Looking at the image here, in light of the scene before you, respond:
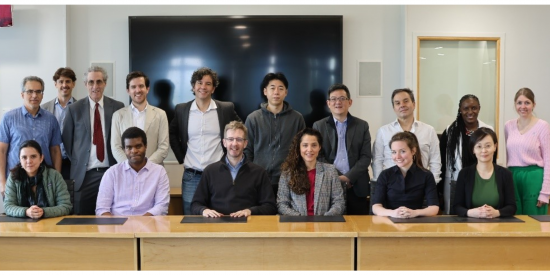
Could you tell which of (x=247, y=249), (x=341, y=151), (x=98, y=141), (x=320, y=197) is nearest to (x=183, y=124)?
(x=98, y=141)

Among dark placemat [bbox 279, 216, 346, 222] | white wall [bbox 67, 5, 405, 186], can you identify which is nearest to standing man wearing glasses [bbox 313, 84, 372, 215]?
dark placemat [bbox 279, 216, 346, 222]

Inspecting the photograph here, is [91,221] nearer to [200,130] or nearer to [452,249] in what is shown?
[200,130]

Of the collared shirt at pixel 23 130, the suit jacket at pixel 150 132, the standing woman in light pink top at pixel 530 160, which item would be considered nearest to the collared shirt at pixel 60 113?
the collared shirt at pixel 23 130

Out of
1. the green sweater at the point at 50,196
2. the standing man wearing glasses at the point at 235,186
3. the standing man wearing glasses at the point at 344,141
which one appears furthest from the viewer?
the standing man wearing glasses at the point at 344,141

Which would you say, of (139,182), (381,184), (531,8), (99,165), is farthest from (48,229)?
(531,8)

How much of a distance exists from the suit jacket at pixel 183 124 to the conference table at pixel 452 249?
1.66 meters

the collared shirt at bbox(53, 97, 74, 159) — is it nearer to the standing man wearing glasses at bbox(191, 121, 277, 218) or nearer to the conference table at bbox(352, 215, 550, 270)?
the standing man wearing glasses at bbox(191, 121, 277, 218)

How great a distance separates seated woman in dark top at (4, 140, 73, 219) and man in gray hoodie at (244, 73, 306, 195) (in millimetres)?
1279

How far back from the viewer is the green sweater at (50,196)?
2918 millimetres

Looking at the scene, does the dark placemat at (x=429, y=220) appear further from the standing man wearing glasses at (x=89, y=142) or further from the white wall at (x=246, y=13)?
the white wall at (x=246, y=13)

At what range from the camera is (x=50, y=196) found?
3.04 meters

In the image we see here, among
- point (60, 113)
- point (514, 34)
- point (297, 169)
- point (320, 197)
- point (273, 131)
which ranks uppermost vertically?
point (514, 34)

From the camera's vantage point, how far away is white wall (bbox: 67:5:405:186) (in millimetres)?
4961

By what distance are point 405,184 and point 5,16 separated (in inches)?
155
